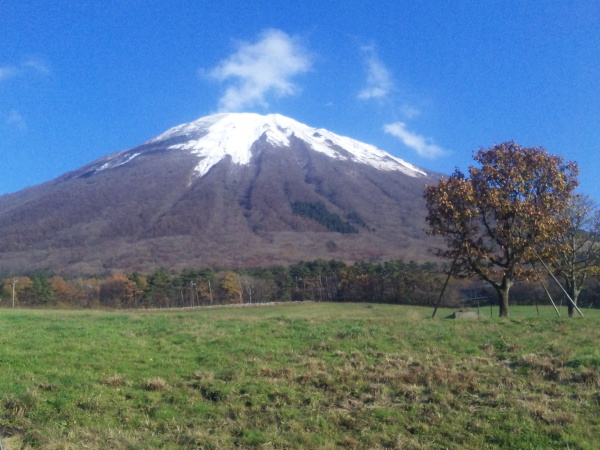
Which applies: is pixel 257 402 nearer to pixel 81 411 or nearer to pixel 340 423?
pixel 340 423

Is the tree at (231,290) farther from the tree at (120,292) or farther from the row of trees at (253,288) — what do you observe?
the tree at (120,292)

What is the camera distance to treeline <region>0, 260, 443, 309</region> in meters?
63.2

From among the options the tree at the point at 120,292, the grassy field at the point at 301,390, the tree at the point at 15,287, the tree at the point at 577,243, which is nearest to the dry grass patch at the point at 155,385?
the grassy field at the point at 301,390

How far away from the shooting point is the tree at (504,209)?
20.8 meters

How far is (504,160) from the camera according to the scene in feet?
71.7

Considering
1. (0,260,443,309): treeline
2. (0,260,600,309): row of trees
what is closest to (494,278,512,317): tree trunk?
(0,260,600,309): row of trees

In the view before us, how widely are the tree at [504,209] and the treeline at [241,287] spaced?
41.3 meters

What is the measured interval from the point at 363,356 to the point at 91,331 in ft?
26.5

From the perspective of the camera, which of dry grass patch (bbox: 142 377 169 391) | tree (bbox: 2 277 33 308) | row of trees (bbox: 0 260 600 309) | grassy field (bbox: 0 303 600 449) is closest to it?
grassy field (bbox: 0 303 600 449)

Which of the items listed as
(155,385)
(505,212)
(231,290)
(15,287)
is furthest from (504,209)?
(15,287)

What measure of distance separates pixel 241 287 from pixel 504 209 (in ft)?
194

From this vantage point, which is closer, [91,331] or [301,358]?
[301,358]

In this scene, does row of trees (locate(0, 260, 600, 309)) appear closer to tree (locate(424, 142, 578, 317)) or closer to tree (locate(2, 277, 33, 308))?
tree (locate(2, 277, 33, 308))

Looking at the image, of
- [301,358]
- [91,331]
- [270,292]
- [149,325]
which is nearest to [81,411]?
[301,358]
